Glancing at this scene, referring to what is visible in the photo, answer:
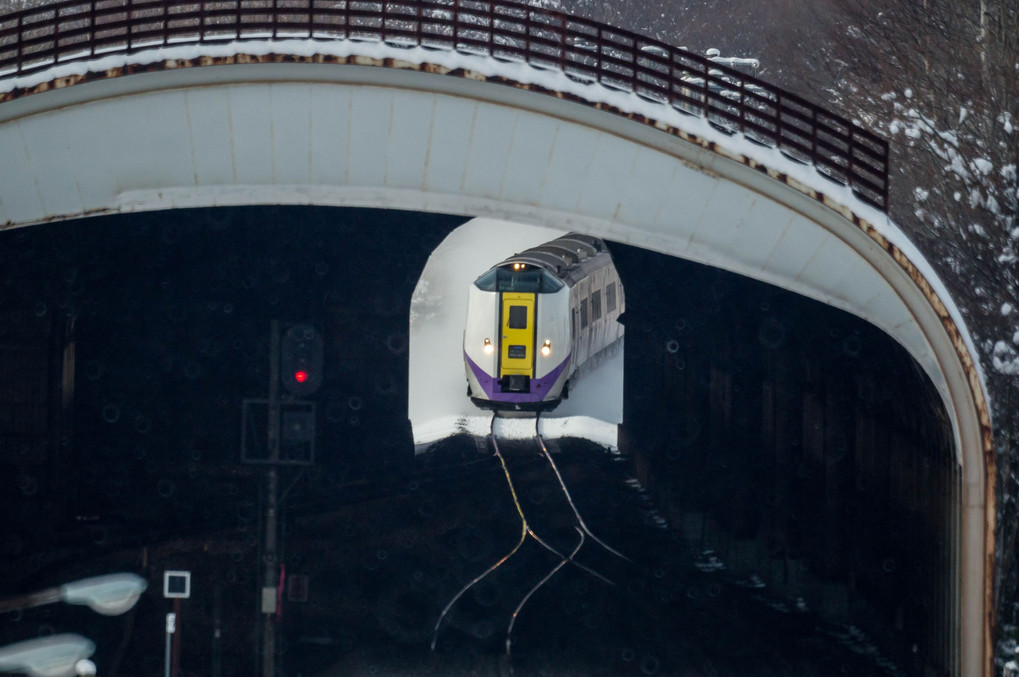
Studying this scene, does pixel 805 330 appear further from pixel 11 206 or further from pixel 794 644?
pixel 11 206

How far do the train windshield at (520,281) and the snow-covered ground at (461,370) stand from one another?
13.8 ft

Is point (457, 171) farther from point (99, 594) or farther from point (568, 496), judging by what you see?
point (568, 496)

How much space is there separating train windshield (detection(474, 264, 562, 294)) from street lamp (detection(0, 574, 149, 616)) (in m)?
9.38

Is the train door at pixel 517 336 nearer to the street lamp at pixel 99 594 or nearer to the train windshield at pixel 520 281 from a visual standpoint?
the train windshield at pixel 520 281

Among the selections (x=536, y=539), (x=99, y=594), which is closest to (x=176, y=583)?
(x=99, y=594)

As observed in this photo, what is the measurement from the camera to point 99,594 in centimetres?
1485

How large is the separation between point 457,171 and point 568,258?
12065 mm

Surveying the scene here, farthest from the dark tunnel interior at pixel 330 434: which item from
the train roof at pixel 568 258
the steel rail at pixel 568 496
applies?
the train roof at pixel 568 258

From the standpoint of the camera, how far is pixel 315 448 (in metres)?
15.9

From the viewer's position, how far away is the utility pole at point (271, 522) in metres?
15.0

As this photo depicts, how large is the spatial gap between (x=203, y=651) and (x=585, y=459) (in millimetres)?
10103

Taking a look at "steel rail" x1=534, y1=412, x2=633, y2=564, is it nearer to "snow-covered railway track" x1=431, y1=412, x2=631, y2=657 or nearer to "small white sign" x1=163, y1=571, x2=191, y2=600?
"snow-covered railway track" x1=431, y1=412, x2=631, y2=657

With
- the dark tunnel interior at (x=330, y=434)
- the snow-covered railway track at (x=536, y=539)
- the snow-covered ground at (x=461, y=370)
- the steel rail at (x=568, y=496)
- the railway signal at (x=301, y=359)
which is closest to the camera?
the dark tunnel interior at (x=330, y=434)

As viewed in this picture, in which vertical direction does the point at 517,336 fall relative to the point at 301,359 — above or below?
above
